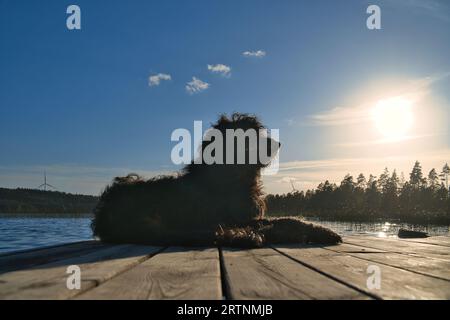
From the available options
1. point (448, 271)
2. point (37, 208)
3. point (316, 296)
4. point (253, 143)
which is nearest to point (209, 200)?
point (253, 143)

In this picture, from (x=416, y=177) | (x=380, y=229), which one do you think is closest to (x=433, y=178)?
(x=416, y=177)

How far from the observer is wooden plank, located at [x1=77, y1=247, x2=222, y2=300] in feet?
6.57

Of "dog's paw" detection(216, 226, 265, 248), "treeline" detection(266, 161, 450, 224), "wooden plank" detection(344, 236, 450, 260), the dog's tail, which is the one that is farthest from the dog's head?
"treeline" detection(266, 161, 450, 224)

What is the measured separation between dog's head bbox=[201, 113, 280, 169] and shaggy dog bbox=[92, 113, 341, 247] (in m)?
0.02

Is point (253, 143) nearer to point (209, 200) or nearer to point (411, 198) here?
point (209, 200)

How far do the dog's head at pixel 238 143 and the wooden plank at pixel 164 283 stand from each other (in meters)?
3.96

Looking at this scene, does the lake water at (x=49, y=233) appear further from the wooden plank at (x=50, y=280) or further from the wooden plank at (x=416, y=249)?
the wooden plank at (x=50, y=280)

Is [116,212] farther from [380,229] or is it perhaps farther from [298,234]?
[380,229]

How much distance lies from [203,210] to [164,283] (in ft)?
15.2

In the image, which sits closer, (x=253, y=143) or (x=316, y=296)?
(x=316, y=296)

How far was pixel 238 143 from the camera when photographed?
23.7ft
